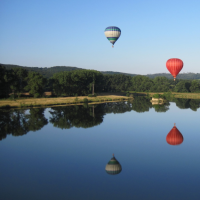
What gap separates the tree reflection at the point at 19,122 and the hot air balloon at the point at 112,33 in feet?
41.0

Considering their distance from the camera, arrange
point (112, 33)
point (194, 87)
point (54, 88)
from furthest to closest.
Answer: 1. point (194, 87)
2. point (54, 88)
3. point (112, 33)

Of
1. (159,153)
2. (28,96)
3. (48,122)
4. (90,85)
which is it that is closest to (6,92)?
(28,96)

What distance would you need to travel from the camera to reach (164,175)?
12.4 m

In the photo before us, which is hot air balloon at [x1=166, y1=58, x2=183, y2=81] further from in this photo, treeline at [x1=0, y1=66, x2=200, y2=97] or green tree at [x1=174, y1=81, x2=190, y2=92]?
green tree at [x1=174, y1=81, x2=190, y2=92]

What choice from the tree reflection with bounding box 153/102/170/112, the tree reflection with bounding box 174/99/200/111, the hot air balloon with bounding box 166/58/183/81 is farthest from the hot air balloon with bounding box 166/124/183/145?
the tree reflection with bounding box 174/99/200/111

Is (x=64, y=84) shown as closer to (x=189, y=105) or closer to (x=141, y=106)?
(x=141, y=106)

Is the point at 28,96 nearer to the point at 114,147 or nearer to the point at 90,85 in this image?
the point at 90,85

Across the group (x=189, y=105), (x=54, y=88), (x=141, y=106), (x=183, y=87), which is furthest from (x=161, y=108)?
(x=183, y=87)

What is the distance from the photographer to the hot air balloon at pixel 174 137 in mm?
18672

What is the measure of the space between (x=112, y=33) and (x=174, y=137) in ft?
56.1

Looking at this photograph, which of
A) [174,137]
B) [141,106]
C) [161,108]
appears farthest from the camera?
[141,106]

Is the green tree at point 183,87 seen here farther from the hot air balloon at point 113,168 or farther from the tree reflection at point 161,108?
the hot air balloon at point 113,168

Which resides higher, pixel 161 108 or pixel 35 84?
pixel 35 84

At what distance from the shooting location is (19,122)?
24422 millimetres
